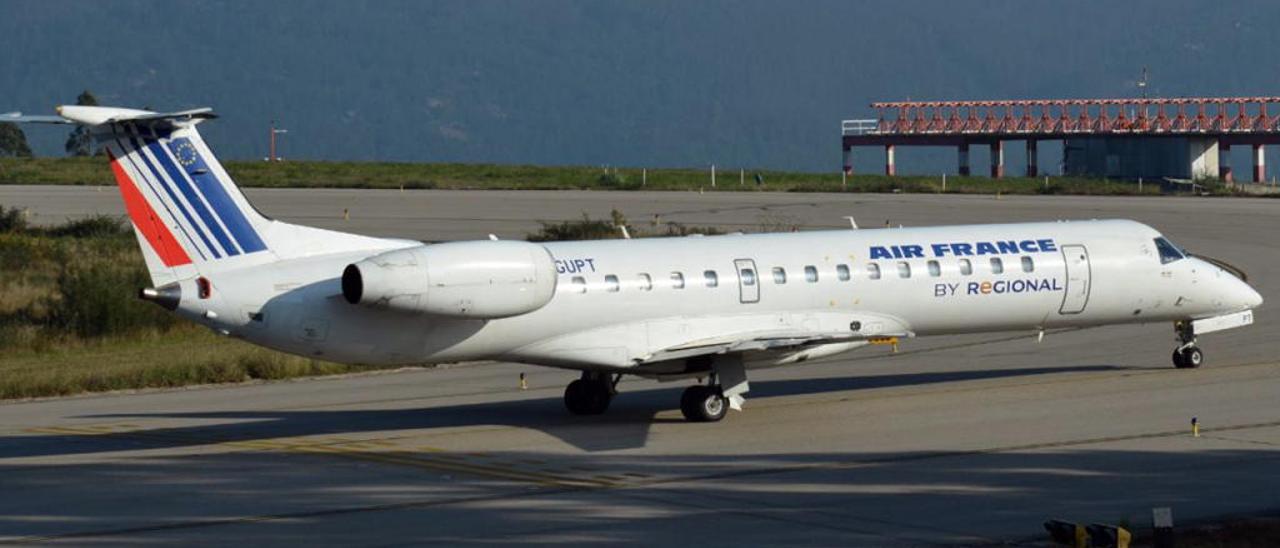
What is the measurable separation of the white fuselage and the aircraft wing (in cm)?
3

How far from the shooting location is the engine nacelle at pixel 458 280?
24.1m

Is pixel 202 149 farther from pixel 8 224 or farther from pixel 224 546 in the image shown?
pixel 8 224

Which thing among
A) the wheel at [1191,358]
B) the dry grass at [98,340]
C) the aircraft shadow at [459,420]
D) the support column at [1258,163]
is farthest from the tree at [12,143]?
the wheel at [1191,358]

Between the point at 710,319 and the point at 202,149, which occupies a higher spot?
the point at 202,149

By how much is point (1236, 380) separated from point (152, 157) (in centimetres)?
1588

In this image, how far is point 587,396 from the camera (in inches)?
1099

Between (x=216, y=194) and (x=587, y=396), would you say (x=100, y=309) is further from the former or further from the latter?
(x=216, y=194)

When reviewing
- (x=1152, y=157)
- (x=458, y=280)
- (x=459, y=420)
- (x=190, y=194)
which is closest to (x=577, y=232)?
(x=459, y=420)

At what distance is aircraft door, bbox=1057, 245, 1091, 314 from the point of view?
29.5 metres

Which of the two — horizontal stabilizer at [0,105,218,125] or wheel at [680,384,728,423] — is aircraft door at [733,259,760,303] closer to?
wheel at [680,384,728,423]

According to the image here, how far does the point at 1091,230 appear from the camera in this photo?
1193 inches

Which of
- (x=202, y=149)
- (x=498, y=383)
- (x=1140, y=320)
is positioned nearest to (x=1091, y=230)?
(x=1140, y=320)

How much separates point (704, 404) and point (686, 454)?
101 inches

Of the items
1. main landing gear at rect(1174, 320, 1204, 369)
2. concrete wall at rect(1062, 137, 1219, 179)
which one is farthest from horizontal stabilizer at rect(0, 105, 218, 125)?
concrete wall at rect(1062, 137, 1219, 179)
